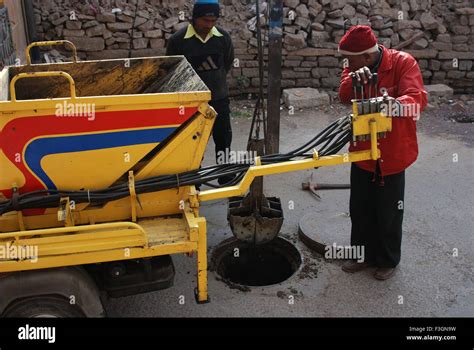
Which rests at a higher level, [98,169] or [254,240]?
[98,169]

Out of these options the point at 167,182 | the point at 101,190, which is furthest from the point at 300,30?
the point at 101,190

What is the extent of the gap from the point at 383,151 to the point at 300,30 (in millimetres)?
5382

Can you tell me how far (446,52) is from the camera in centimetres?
911

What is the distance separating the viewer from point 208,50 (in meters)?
5.43

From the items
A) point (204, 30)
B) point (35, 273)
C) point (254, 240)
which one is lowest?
point (254, 240)

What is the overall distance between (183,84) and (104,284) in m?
1.57

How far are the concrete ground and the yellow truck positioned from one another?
0.78 metres

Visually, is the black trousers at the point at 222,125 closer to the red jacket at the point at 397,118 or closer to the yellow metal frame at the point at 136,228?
the red jacket at the point at 397,118

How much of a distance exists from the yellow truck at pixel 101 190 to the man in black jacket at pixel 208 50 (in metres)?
2.05

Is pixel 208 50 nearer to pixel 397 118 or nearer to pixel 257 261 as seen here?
pixel 257 261

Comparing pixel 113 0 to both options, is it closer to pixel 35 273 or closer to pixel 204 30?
pixel 204 30

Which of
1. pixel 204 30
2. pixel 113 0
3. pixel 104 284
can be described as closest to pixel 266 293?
pixel 104 284
